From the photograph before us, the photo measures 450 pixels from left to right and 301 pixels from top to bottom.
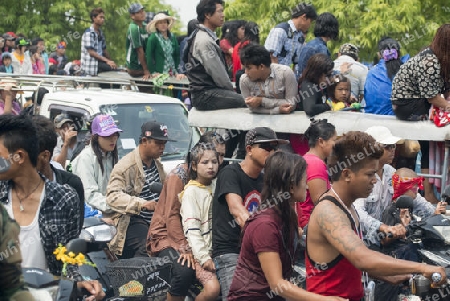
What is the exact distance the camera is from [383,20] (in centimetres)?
1953

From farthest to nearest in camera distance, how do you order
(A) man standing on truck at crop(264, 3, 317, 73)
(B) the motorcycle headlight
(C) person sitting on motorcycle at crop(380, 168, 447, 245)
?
(A) man standing on truck at crop(264, 3, 317, 73)
(C) person sitting on motorcycle at crop(380, 168, 447, 245)
(B) the motorcycle headlight

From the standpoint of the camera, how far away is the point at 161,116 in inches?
487

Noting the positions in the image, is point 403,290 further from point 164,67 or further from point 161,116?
point 164,67

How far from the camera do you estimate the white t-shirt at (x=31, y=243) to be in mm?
5805

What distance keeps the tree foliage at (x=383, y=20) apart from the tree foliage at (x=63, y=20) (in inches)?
516

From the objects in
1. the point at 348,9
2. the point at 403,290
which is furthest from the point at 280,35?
the point at 348,9

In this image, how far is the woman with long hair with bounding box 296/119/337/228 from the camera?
25.5 ft

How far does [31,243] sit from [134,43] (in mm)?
10124

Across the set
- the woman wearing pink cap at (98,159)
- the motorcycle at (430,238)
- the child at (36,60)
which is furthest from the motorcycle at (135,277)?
the child at (36,60)

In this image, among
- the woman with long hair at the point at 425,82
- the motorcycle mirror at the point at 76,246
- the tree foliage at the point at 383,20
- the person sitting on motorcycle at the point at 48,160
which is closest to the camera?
the motorcycle mirror at the point at 76,246

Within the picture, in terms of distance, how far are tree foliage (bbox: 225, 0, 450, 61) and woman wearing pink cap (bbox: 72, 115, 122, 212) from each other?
1055 centimetres

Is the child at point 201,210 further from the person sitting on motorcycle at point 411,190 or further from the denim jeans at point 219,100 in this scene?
the denim jeans at point 219,100

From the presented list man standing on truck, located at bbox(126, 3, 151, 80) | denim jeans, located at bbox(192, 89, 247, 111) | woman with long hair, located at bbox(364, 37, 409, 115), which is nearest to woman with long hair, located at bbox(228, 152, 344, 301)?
denim jeans, located at bbox(192, 89, 247, 111)

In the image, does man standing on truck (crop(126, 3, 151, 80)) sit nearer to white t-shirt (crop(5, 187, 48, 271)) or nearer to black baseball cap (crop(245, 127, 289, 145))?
black baseball cap (crop(245, 127, 289, 145))
